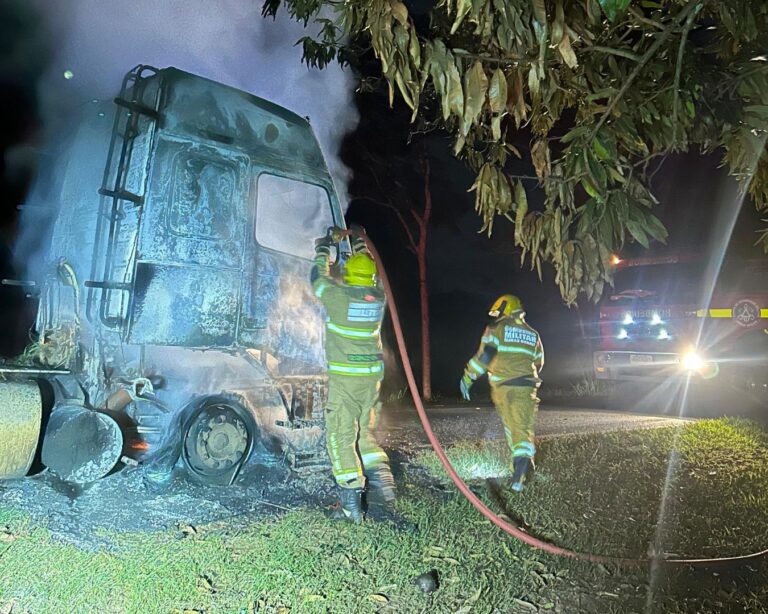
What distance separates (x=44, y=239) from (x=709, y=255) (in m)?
8.84

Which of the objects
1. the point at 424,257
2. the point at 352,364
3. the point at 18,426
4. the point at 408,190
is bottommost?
the point at 18,426

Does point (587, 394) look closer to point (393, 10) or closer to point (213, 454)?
point (213, 454)

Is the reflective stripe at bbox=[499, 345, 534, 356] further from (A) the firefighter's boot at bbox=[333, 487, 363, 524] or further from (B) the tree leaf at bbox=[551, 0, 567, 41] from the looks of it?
(B) the tree leaf at bbox=[551, 0, 567, 41]

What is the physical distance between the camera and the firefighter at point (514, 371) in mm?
4977

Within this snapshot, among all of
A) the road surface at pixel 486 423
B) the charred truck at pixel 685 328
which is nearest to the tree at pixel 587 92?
the road surface at pixel 486 423

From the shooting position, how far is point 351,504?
4000 millimetres

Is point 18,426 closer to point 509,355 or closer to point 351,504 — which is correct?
point 351,504

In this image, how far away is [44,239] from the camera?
542cm

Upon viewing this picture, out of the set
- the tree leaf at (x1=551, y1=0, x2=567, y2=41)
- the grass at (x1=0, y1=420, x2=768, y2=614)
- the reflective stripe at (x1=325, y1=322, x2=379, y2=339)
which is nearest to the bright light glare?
the grass at (x1=0, y1=420, x2=768, y2=614)

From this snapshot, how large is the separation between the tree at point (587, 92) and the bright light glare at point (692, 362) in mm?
6055

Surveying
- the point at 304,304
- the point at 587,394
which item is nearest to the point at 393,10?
the point at 304,304

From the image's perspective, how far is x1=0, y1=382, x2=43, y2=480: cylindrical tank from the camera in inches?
148

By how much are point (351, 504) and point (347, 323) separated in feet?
4.03

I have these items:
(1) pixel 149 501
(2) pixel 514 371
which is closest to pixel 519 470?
(2) pixel 514 371
